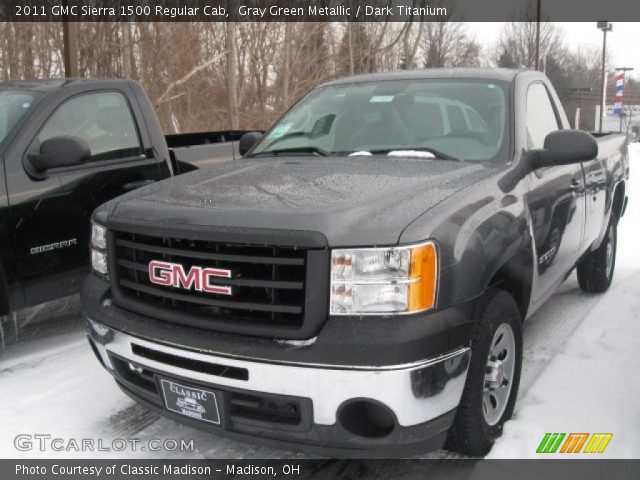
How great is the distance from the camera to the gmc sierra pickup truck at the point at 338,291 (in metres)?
2.35

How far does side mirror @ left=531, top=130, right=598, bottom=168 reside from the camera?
341 cm

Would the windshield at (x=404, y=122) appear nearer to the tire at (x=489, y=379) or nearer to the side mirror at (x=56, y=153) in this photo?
the tire at (x=489, y=379)

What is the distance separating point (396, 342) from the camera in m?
2.28

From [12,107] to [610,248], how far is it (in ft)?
16.2


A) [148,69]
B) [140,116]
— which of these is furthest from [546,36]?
[140,116]

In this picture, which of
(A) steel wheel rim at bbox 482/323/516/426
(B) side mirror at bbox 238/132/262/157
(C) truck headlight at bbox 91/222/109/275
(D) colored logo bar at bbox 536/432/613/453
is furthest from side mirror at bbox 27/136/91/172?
(D) colored logo bar at bbox 536/432/613/453

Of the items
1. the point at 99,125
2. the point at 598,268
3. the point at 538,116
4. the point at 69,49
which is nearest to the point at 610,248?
the point at 598,268

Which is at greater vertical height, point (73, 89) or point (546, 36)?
point (546, 36)

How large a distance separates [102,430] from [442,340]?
6.15 ft

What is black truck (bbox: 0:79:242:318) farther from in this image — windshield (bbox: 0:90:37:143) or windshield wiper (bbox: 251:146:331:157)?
windshield wiper (bbox: 251:146:331:157)

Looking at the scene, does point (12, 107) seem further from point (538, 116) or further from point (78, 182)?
point (538, 116)

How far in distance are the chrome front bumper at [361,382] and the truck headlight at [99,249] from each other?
83 centimetres

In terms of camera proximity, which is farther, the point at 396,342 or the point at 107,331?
the point at 107,331

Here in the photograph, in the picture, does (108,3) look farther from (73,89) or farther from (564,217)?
(564,217)
